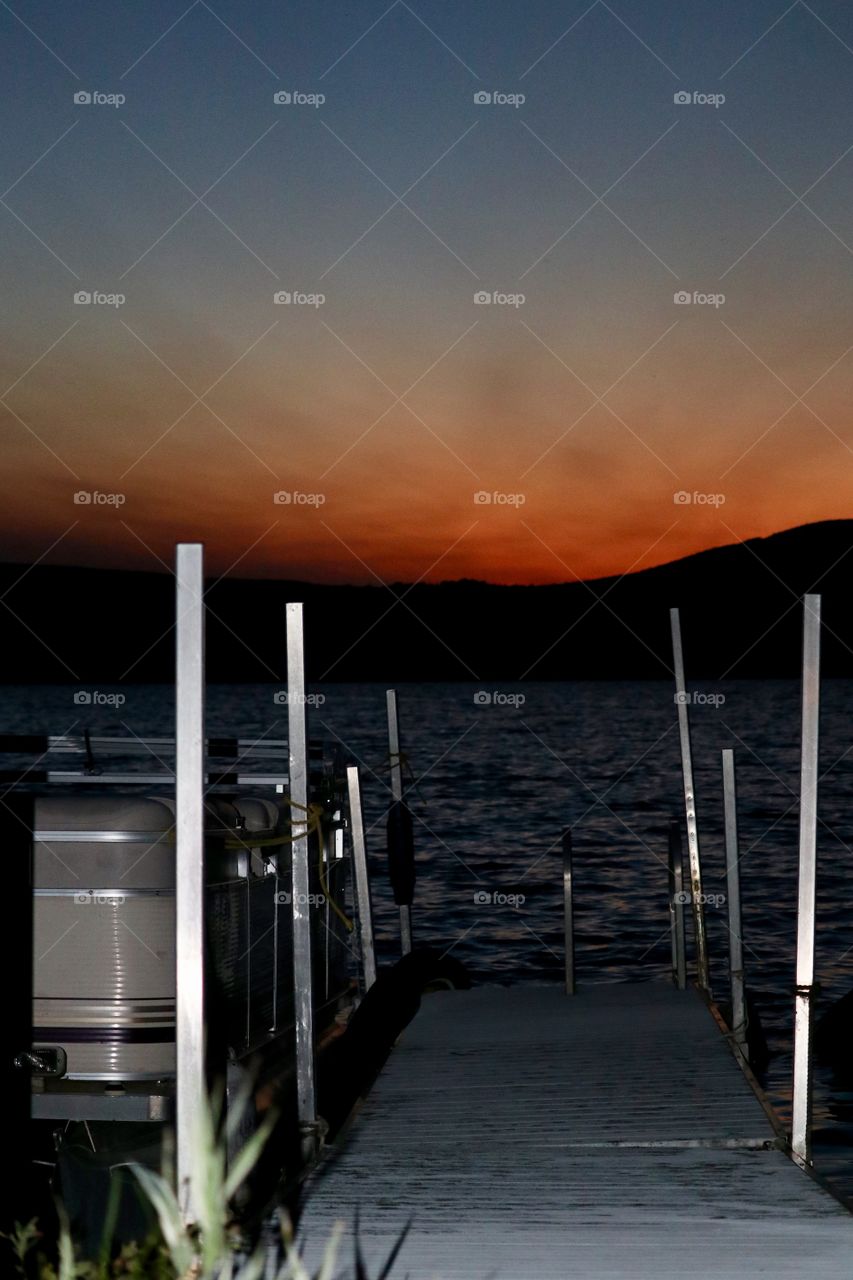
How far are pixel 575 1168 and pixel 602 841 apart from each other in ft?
86.8

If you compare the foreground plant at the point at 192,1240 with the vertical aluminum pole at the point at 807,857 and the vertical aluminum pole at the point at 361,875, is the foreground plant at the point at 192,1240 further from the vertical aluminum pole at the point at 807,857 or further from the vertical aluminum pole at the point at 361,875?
the vertical aluminum pole at the point at 361,875

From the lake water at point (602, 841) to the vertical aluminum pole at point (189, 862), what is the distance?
724 cm

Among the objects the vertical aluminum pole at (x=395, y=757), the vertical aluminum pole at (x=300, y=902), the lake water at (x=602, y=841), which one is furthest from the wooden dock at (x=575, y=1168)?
the vertical aluminum pole at (x=395, y=757)

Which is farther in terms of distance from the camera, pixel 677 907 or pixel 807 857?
pixel 677 907

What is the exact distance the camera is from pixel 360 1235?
216 inches

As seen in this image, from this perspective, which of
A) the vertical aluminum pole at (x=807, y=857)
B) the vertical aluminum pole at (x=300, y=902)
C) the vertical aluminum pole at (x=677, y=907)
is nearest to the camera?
the vertical aluminum pole at (x=807, y=857)

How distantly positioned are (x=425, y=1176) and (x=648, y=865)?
22974mm

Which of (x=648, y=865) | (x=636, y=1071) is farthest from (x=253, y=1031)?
(x=648, y=865)

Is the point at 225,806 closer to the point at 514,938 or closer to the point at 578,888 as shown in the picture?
the point at 514,938

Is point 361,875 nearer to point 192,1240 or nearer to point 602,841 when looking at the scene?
point 192,1240

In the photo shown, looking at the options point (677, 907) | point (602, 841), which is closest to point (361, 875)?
point (677, 907)

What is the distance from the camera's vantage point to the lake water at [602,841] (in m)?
19.1

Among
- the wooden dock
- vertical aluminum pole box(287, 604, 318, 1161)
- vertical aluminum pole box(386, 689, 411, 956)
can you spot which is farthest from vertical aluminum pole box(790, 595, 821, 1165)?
vertical aluminum pole box(386, 689, 411, 956)

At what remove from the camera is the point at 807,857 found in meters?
6.93
